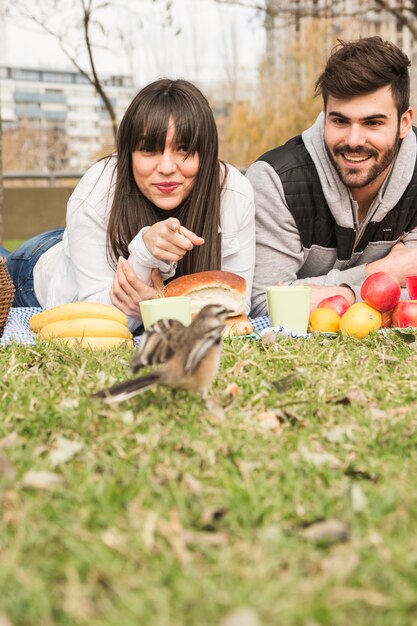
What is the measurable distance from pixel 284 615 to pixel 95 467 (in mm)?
845

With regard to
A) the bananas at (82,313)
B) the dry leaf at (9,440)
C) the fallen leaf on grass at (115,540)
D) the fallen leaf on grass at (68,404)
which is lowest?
the bananas at (82,313)

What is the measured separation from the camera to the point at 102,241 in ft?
13.6

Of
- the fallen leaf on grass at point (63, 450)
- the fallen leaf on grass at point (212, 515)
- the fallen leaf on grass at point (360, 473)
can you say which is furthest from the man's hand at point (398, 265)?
the fallen leaf on grass at point (212, 515)

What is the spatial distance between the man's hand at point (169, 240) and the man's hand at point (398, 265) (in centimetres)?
143

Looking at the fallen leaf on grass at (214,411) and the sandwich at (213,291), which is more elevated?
the fallen leaf on grass at (214,411)

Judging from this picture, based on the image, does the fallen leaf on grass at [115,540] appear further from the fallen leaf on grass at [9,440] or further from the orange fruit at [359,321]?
the orange fruit at [359,321]

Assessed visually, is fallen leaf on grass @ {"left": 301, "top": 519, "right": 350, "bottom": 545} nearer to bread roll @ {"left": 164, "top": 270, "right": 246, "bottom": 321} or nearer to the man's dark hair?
bread roll @ {"left": 164, "top": 270, "right": 246, "bottom": 321}

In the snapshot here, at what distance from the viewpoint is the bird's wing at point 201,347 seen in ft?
7.68

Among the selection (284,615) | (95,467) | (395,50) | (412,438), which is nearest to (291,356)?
(412,438)

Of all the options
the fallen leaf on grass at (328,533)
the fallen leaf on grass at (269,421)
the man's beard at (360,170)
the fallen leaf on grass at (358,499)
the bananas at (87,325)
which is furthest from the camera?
the man's beard at (360,170)

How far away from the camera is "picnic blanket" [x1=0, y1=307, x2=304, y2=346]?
12.6ft

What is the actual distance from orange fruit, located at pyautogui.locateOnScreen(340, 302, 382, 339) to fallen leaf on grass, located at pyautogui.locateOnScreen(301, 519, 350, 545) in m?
2.22

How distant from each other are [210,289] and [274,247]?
2.95ft

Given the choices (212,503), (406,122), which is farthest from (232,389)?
(406,122)
